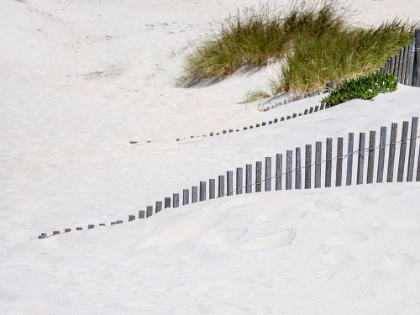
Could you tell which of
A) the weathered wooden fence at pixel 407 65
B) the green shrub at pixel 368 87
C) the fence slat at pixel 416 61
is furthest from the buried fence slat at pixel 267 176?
the fence slat at pixel 416 61

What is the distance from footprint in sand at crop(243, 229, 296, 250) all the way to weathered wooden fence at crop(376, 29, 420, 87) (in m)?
5.08

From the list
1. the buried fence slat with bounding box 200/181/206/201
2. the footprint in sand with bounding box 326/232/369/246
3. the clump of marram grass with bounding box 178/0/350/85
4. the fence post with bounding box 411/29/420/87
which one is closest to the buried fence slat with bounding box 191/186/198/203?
the buried fence slat with bounding box 200/181/206/201

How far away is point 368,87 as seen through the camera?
7281 millimetres

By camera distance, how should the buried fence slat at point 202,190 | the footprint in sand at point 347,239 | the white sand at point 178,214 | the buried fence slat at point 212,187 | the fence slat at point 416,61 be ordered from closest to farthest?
the white sand at point 178,214 < the footprint in sand at point 347,239 < the buried fence slat at point 202,190 < the buried fence slat at point 212,187 < the fence slat at point 416,61

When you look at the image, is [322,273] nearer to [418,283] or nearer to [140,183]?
[418,283]

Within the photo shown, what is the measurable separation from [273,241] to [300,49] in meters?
7.32

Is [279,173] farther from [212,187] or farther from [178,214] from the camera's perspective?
[178,214]

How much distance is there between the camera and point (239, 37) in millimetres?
12070

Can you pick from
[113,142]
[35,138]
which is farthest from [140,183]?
[35,138]

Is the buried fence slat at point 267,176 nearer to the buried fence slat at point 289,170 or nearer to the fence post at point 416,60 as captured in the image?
the buried fence slat at point 289,170

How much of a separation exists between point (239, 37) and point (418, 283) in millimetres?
9753

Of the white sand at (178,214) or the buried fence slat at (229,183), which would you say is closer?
the white sand at (178,214)

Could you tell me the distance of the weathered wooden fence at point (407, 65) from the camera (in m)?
7.95

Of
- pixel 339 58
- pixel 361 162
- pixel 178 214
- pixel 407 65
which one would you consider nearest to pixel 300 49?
pixel 339 58
